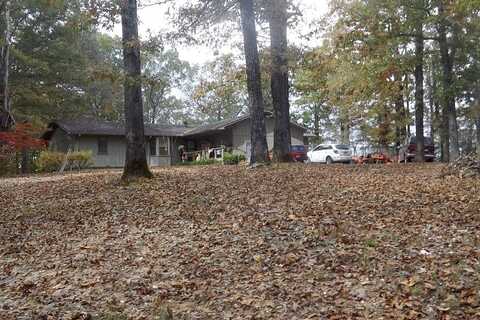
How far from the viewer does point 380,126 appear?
3203 centimetres

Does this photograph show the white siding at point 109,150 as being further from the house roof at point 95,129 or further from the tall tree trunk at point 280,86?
the tall tree trunk at point 280,86

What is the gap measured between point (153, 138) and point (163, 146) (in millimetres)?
1091

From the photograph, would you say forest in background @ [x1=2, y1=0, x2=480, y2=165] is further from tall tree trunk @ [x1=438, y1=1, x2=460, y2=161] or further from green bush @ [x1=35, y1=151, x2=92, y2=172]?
green bush @ [x1=35, y1=151, x2=92, y2=172]

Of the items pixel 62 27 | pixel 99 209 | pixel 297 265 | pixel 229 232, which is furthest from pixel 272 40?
pixel 62 27

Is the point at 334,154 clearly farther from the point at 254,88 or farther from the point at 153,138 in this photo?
the point at 254,88

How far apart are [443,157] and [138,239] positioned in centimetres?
A: 2292

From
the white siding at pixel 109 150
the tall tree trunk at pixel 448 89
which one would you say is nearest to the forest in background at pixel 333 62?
the tall tree trunk at pixel 448 89

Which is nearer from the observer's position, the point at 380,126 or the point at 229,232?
the point at 229,232

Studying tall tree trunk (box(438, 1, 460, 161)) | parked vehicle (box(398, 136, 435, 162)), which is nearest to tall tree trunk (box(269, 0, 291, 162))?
tall tree trunk (box(438, 1, 460, 161))

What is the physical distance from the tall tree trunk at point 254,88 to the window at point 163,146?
20044 mm

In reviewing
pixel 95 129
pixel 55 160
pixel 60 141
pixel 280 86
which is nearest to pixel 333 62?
pixel 280 86

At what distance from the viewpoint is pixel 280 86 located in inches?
666

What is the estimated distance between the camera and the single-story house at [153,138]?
2891 cm

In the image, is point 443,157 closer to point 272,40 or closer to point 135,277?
point 272,40
